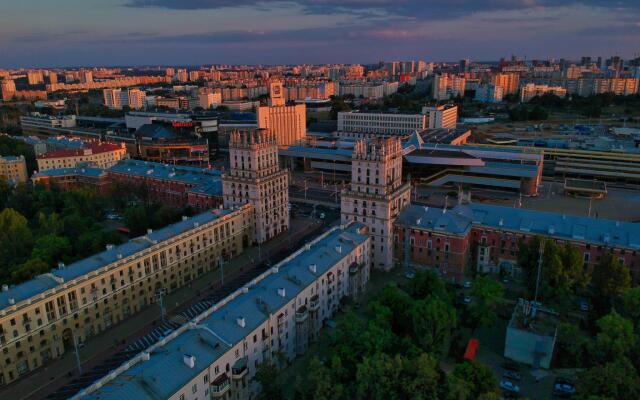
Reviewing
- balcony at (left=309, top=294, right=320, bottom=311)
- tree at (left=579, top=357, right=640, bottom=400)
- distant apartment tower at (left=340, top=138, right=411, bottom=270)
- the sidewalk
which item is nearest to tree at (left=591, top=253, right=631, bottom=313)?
tree at (left=579, top=357, right=640, bottom=400)

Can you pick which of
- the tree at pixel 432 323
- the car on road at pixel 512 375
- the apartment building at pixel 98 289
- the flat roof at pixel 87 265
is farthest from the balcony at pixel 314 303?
the flat roof at pixel 87 265

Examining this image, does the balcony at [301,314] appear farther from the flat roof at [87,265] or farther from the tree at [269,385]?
the flat roof at [87,265]

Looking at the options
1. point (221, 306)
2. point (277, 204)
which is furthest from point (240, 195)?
point (221, 306)

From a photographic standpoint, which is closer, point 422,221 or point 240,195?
point 422,221

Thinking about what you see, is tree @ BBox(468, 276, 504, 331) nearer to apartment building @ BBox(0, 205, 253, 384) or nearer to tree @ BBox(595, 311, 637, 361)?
tree @ BBox(595, 311, 637, 361)

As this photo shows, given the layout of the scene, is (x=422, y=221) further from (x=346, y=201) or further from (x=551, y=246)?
(x=551, y=246)

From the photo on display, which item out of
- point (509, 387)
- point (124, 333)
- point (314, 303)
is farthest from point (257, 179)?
point (509, 387)
